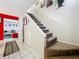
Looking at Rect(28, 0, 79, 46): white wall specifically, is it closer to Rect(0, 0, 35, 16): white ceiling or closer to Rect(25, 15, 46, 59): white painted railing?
Rect(25, 15, 46, 59): white painted railing

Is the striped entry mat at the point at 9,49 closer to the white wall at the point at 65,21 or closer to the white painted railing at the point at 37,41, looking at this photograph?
the white painted railing at the point at 37,41

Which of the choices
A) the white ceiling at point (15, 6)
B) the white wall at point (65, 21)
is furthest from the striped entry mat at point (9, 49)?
the white wall at point (65, 21)

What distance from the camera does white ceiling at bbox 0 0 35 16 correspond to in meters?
5.85

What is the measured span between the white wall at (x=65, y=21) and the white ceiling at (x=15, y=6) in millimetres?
2266

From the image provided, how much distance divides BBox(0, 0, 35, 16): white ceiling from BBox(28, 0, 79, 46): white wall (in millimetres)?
2266

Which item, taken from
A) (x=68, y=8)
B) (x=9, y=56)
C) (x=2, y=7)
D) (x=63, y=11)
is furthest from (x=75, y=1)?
(x=2, y=7)

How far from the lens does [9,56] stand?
4.82 meters

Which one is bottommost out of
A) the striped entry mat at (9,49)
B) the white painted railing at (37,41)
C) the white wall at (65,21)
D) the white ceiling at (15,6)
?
the striped entry mat at (9,49)

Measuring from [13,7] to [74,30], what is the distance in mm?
4372

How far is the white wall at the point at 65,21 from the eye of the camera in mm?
3275

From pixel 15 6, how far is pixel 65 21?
3.85m

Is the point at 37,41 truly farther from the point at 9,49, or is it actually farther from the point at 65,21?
the point at 9,49

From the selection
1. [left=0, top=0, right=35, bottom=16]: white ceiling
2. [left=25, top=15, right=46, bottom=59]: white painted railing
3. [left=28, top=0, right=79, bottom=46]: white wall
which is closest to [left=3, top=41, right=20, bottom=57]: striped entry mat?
[left=25, top=15, right=46, bottom=59]: white painted railing

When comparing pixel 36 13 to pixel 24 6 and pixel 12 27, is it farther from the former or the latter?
pixel 12 27
